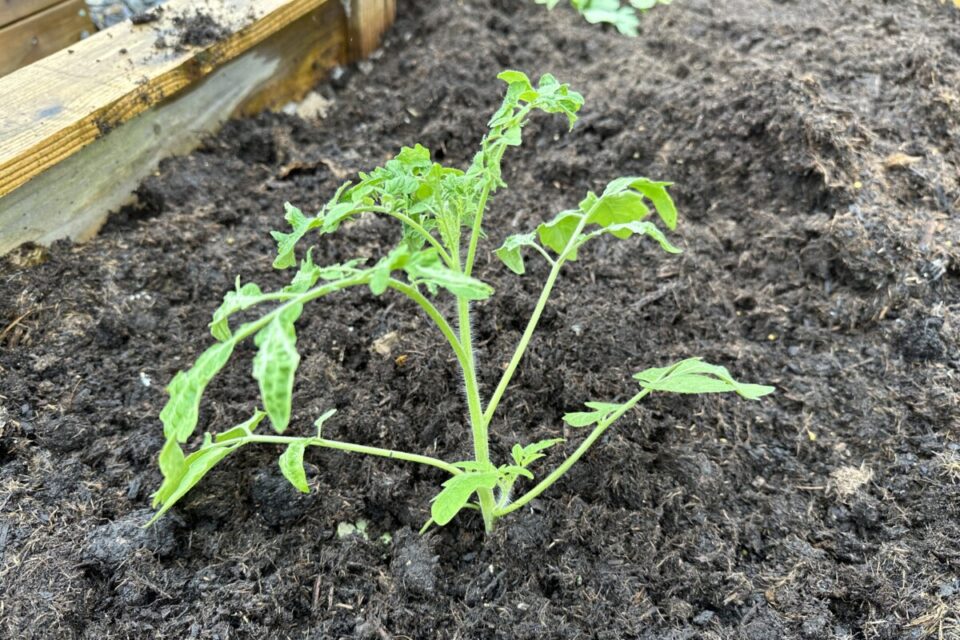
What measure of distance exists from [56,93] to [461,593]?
1.88 m

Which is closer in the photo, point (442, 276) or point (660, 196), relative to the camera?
point (442, 276)

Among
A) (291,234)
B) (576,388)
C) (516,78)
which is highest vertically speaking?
(516,78)

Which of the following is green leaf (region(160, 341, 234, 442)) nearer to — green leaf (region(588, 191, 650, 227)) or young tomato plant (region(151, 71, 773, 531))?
young tomato plant (region(151, 71, 773, 531))

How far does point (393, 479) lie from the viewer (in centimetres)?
164

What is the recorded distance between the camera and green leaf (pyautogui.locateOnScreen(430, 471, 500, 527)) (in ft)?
4.06

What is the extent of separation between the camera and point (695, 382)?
137cm

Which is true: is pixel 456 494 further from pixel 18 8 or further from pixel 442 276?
pixel 18 8

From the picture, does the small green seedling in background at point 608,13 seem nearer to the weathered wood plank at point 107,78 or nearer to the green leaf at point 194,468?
the weathered wood plank at point 107,78

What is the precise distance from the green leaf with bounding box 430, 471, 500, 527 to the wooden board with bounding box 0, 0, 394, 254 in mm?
1536

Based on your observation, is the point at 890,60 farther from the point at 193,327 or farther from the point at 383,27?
the point at 193,327

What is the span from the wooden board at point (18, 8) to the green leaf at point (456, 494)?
2.60 m

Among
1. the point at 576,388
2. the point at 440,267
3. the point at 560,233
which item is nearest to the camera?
the point at 440,267

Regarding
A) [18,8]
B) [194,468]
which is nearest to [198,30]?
[18,8]

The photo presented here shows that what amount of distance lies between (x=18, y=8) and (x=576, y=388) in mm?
2533
